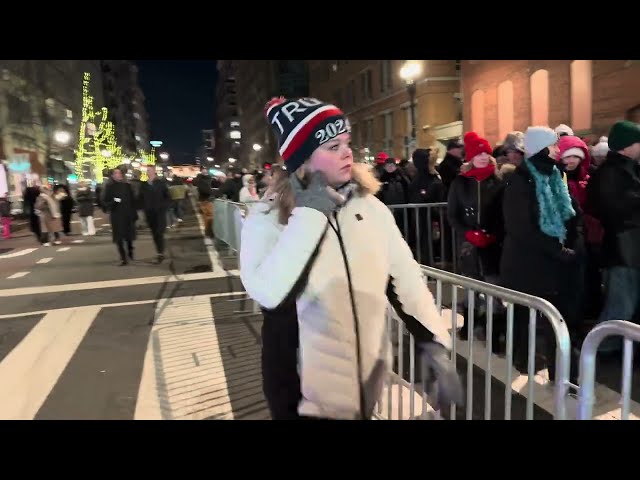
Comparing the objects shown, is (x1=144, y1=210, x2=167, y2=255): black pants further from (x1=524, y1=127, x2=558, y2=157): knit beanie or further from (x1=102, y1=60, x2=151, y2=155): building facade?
(x1=102, y1=60, x2=151, y2=155): building facade

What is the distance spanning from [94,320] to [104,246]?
29.0ft

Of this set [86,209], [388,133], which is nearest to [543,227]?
[86,209]

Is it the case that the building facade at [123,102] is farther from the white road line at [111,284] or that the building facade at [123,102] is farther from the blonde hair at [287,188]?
the blonde hair at [287,188]

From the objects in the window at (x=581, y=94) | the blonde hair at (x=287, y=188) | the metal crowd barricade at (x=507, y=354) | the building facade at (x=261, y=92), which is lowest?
the metal crowd barricade at (x=507, y=354)

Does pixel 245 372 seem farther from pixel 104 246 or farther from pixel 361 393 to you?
pixel 104 246

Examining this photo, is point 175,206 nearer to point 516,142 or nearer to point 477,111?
point 477,111

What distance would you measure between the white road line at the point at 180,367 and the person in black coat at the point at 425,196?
329 cm

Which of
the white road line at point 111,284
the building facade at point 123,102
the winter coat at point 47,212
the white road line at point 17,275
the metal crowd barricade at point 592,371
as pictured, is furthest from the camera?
the building facade at point 123,102

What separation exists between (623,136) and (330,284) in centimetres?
347

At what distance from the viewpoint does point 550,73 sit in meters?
18.2

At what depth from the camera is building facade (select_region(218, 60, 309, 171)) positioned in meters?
73.7

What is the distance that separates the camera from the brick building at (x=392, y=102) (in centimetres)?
2983

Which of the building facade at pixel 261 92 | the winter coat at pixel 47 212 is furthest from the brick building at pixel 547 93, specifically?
the building facade at pixel 261 92

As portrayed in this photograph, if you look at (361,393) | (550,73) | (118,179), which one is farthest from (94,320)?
(550,73)
